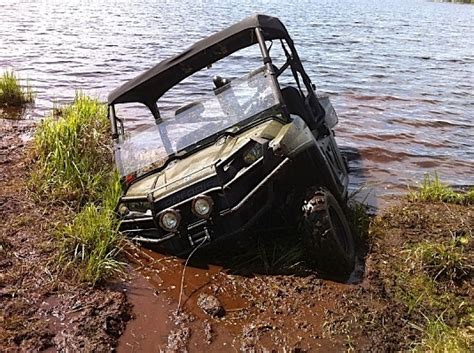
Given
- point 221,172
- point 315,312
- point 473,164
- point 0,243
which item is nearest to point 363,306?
point 315,312

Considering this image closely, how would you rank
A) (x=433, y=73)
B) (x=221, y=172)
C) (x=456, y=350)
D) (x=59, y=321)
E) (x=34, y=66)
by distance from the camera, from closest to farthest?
(x=456, y=350) → (x=59, y=321) → (x=221, y=172) → (x=34, y=66) → (x=433, y=73)

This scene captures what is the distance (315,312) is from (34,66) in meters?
11.0

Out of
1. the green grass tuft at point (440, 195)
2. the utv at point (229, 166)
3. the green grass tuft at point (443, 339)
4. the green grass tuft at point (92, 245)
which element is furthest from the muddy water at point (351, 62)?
the green grass tuft at point (92, 245)

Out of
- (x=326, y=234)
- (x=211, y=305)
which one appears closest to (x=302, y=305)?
(x=326, y=234)

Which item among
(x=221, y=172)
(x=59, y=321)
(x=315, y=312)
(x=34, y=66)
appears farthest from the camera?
(x=34, y=66)

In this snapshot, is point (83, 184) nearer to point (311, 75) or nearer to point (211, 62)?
point (211, 62)

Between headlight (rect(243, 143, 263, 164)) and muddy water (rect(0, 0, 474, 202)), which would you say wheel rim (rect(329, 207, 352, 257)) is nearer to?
headlight (rect(243, 143, 263, 164))

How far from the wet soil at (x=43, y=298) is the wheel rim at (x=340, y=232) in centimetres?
167

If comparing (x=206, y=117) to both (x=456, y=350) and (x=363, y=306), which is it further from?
(x=456, y=350)

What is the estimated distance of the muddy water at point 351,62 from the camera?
310 inches

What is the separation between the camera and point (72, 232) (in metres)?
4.27

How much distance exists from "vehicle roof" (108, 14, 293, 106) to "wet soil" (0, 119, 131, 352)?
4.50 feet

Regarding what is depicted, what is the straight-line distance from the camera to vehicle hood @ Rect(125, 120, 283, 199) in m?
4.13

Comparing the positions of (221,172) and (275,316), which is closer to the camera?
(275,316)
